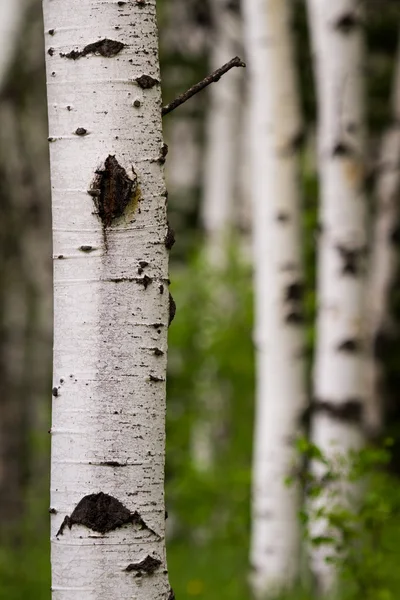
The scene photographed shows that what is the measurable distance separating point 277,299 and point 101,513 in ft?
13.0

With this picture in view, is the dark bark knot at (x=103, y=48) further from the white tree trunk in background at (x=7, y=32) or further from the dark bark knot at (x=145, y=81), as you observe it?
the white tree trunk in background at (x=7, y=32)

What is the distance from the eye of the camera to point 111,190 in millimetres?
2193

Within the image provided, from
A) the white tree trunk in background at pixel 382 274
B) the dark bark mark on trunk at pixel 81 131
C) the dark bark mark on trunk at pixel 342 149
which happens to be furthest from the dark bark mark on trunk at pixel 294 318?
the dark bark mark on trunk at pixel 81 131

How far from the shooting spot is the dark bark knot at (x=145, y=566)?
2.16 metres

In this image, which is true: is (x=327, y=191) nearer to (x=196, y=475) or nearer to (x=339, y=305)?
(x=339, y=305)

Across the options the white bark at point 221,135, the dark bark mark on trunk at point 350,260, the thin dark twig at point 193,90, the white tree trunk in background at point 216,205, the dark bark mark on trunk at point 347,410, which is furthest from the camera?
the white bark at point 221,135

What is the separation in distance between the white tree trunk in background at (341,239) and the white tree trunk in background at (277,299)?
305 millimetres

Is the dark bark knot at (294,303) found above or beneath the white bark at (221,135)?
beneath

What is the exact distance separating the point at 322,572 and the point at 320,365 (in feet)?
4.01

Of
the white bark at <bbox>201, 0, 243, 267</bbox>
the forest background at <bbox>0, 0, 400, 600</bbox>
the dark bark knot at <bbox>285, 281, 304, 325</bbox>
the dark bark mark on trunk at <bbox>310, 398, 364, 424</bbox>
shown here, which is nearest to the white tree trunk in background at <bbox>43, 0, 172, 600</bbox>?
the forest background at <bbox>0, 0, 400, 600</bbox>

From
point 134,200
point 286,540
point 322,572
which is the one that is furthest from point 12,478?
point 134,200

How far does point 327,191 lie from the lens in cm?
570

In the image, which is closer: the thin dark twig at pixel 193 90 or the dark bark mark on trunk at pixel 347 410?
the thin dark twig at pixel 193 90

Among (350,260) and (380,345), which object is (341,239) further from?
(380,345)
